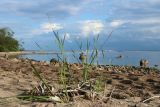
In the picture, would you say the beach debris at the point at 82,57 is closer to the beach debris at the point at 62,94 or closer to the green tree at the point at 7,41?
the beach debris at the point at 62,94

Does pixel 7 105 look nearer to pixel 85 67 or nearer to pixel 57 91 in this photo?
pixel 57 91

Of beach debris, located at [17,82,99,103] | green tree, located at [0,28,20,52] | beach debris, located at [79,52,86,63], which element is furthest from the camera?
green tree, located at [0,28,20,52]

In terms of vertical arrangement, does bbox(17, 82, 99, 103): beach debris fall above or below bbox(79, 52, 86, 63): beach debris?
below

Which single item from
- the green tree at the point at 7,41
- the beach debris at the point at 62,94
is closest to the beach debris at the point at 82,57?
the beach debris at the point at 62,94

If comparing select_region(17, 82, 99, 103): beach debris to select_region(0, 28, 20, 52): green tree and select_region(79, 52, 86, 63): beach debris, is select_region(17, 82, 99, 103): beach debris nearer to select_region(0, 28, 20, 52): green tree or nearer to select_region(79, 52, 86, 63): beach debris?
select_region(79, 52, 86, 63): beach debris

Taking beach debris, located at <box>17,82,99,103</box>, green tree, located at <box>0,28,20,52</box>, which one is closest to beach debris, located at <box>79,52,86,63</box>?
beach debris, located at <box>17,82,99,103</box>

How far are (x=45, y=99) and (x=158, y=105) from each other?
6.15 feet

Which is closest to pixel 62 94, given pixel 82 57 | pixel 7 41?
pixel 82 57

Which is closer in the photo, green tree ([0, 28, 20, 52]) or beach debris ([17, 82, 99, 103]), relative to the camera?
beach debris ([17, 82, 99, 103])

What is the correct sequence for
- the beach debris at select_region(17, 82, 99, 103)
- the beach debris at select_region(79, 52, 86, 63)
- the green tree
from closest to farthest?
1. the beach debris at select_region(17, 82, 99, 103)
2. the beach debris at select_region(79, 52, 86, 63)
3. the green tree

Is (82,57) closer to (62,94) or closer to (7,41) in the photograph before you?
(62,94)

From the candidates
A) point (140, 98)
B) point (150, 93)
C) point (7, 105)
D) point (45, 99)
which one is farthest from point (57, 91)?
point (150, 93)

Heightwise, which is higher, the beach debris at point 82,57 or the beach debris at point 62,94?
the beach debris at point 82,57

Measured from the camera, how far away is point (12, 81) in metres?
10.5
